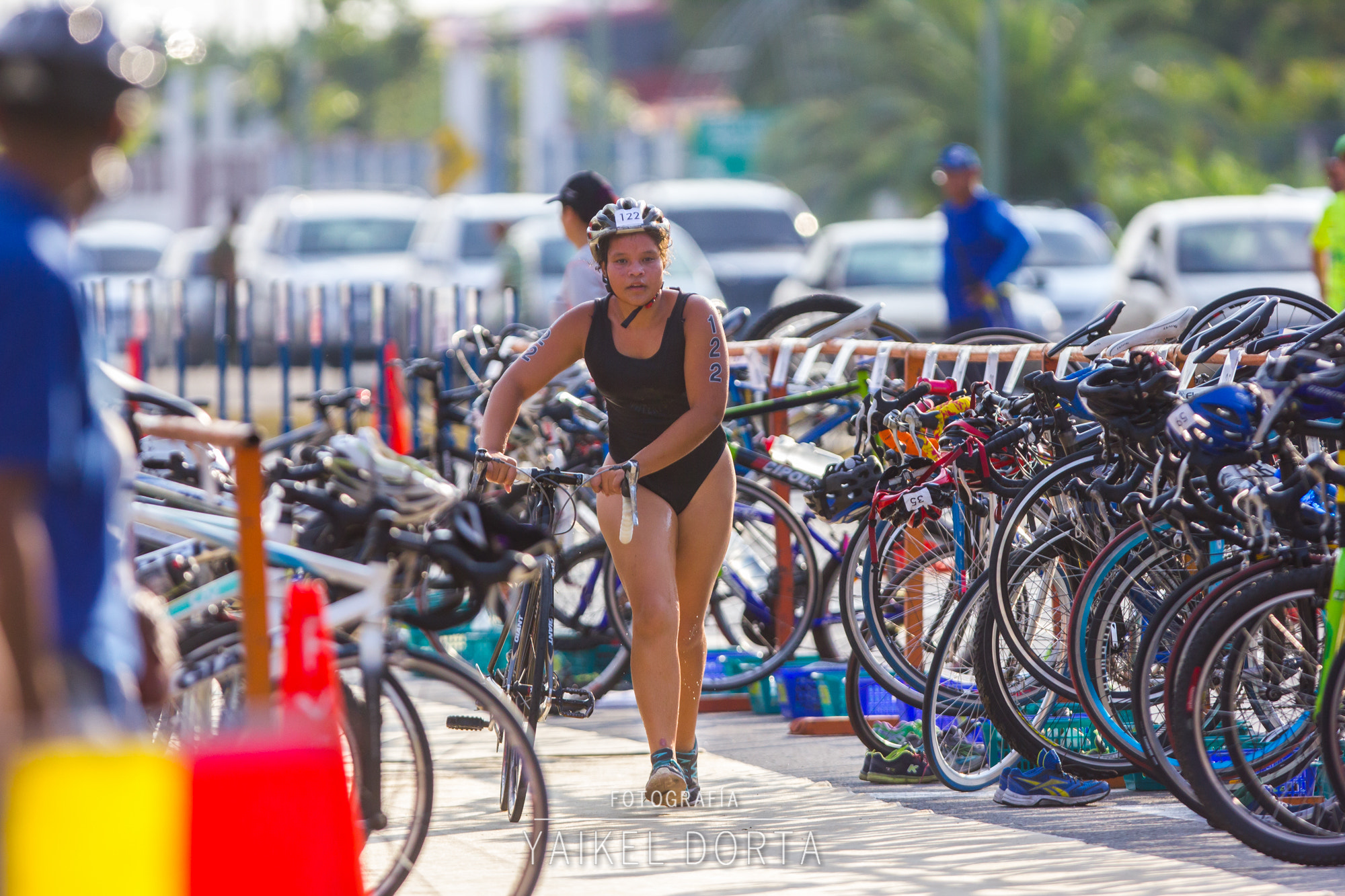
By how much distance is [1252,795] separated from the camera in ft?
17.4

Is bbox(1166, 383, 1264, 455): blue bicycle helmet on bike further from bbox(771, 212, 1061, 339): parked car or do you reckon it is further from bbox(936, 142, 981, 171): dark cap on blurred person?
bbox(771, 212, 1061, 339): parked car

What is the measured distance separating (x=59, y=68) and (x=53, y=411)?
0.59 metres

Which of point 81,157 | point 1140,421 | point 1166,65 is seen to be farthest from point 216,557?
point 1166,65

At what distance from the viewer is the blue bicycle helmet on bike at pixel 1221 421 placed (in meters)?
5.31

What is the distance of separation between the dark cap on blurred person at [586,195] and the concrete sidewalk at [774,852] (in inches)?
103

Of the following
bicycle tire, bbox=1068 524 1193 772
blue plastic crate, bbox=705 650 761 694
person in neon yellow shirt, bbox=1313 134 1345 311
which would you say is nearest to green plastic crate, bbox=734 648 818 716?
blue plastic crate, bbox=705 650 761 694

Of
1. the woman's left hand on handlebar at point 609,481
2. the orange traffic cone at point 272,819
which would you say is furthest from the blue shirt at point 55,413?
the woman's left hand on handlebar at point 609,481

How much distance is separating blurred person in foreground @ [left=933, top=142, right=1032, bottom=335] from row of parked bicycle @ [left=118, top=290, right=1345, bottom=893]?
3852 millimetres

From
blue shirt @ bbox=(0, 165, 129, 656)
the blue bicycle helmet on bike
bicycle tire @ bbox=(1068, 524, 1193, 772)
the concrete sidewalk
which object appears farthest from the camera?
bicycle tire @ bbox=(1068, 524, 1193, 772)

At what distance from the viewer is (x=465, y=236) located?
22406mm

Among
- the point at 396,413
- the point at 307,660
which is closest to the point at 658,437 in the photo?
the point at 307,660

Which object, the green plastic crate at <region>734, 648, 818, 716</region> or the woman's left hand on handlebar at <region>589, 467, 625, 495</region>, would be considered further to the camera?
the green plastic crate at <region>734, 648, 818, 716</region>

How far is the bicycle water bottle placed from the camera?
25.3 ft

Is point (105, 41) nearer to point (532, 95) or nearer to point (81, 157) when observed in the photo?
point (81, 157)
